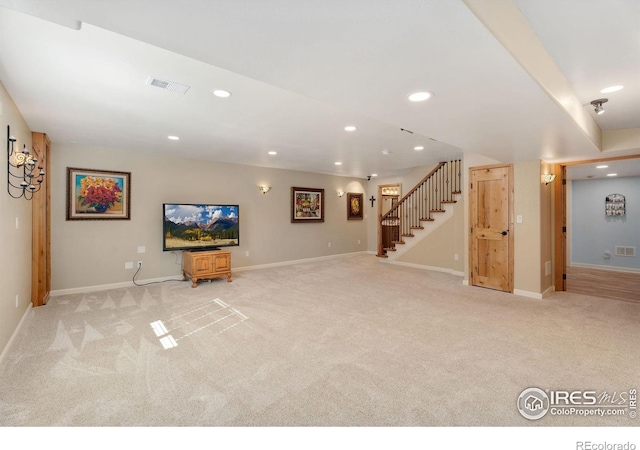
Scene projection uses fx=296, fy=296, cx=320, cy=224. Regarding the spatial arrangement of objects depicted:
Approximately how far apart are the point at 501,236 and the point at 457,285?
3.74ft

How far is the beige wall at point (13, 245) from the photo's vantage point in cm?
269

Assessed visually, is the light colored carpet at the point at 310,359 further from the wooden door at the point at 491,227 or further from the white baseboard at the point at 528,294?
the wooden door at the point at 491,227

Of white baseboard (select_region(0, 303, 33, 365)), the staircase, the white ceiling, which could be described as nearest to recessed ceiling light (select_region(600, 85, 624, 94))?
the white ceiling

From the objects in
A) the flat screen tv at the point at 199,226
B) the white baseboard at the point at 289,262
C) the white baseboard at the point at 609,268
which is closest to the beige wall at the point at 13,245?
the flat screen tv at the point at 199,226

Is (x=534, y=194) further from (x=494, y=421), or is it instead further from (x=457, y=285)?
(x=494, y=421)

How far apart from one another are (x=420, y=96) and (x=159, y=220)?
204 inches

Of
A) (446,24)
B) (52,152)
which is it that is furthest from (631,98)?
(52,152)

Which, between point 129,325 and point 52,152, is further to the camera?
point 52,152

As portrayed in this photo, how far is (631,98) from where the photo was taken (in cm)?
Answer: 290

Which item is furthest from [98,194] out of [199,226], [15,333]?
[15,333]

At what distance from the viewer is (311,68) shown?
175cm

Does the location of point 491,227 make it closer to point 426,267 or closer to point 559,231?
point 559,231

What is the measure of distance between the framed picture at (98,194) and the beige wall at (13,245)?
97 centimetres

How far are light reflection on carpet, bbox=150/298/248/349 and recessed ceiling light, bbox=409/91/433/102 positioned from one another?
2.94 meters
